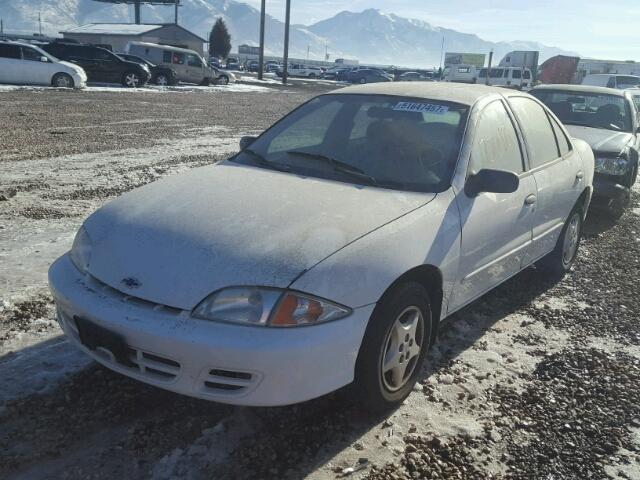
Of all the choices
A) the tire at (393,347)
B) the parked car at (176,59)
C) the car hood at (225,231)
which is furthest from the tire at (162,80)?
the tire at (393,347)

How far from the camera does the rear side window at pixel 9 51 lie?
66.6 ft

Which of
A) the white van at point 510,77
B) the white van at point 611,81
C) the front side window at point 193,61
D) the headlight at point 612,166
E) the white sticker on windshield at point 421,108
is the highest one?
the white van at point 510,77

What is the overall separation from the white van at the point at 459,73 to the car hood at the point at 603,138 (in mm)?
52230

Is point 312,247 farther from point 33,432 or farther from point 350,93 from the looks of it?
point 350,93

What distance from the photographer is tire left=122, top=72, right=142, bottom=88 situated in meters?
25.0

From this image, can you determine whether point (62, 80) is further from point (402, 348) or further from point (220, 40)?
point (220, 40)

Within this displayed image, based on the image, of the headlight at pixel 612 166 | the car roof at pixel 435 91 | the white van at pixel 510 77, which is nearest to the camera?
the car roof at pixel 435 91

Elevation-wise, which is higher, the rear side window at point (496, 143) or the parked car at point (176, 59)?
the parked car at point (176, 59)

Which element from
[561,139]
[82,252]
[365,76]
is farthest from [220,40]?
[82,252]

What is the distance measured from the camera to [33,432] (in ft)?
8.71

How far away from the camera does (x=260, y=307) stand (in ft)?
8.00

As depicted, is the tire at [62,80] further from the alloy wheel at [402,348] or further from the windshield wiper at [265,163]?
the alloy wheel at [402,348]

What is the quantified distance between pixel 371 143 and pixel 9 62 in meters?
20.9

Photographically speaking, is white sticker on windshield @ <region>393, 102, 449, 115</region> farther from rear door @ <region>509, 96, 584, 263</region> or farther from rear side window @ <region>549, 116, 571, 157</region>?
rear side window @ <region>549, 116, 571, 157</region>
